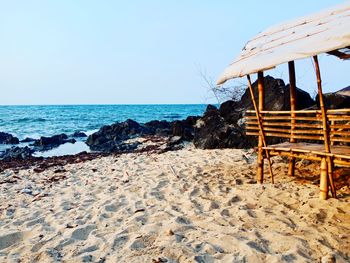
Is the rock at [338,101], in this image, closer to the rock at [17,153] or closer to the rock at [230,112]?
the rock at [230,112]

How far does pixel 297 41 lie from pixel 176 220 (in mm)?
2988

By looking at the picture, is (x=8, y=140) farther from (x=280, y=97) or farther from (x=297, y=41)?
(x=297, y=41)

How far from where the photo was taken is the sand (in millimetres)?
3684

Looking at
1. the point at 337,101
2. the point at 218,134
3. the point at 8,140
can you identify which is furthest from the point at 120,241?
the point at 8,140

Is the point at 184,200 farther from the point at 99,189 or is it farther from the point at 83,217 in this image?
the point at 99,189

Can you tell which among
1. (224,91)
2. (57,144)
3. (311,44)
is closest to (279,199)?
(311,44)

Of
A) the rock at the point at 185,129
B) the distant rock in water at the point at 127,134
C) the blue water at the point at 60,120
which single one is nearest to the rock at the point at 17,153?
the distant rock in water at the point at 127,134

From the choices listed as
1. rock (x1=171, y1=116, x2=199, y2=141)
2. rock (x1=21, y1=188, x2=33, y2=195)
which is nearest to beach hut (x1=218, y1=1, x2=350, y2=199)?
rock (x1=21, y1=188, x2=33, y2=195)

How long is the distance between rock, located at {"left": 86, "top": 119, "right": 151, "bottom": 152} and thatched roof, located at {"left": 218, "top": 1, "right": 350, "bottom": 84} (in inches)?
426

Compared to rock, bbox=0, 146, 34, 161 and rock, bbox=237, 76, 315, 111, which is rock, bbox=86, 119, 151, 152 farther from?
rock, bbox=237, 76, 315, 111

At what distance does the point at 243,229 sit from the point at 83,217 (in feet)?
7.52

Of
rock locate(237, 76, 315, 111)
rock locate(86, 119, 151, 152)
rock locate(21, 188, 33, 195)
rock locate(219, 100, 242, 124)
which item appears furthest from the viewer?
rock locate(86, 119, 151, 152)

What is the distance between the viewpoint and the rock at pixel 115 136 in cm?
1730

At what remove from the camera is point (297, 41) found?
491 cm
